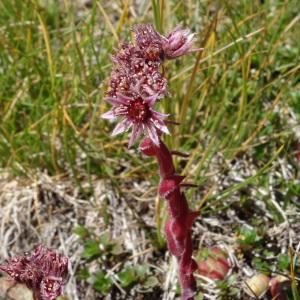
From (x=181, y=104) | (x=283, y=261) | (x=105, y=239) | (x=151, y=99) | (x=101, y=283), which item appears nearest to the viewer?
(x=151, y=99)

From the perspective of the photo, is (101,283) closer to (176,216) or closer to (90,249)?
(90,249)

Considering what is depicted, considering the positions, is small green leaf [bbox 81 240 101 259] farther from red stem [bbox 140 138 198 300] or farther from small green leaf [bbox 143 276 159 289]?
red stem [bbox 140 138 198 300]

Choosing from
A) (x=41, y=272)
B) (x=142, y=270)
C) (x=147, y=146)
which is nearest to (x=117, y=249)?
(x=142, y=270)

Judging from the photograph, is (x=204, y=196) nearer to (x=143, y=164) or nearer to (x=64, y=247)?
(x=143, y=164)

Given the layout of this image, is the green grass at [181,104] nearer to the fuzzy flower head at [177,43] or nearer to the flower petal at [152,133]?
the fuzzy flower head at [177,43]

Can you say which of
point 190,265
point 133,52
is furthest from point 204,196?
point 133,52

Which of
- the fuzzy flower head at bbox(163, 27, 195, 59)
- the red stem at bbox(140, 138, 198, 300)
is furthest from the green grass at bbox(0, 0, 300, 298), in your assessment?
the fuzzy flower head at bbox(163, 27, 195, 59)
